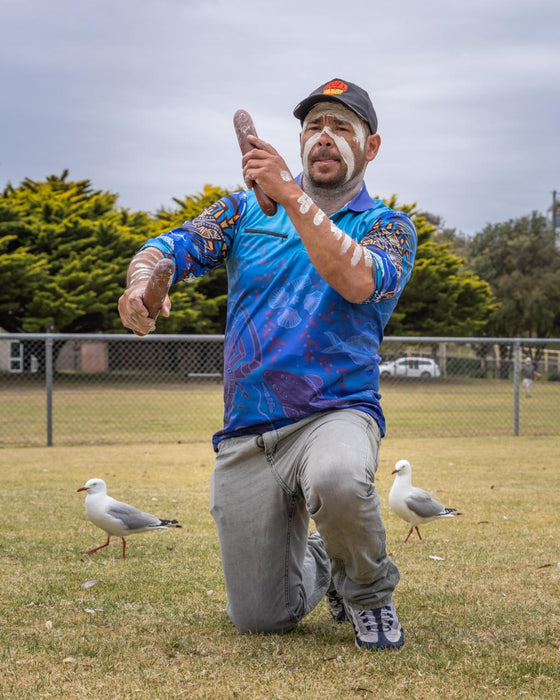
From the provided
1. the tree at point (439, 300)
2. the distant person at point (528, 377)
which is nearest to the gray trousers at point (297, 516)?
the distant person at point (528, 377)

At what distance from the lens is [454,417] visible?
52.4ft

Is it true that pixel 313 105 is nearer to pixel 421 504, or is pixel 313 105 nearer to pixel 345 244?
pixel 345 244

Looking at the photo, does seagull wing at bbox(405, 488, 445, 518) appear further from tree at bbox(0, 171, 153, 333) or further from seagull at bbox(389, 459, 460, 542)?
tree at bbox(0, 171, 153, 333)

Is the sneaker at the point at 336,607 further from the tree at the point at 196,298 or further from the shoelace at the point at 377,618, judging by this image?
the tree at the point at 196,298

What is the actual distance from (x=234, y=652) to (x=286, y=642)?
0.76 ft

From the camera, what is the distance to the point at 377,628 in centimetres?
315

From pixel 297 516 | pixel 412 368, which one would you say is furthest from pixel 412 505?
pixel 412 368

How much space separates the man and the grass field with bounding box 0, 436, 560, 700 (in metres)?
0.24

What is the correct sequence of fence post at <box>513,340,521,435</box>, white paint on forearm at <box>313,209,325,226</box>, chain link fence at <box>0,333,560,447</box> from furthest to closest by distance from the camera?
chain link fence at <box>0,333,560,447</box> → fence post at <box>513,340,521,435</box> → white paint on forearm at <box>313,209,325,226</box>

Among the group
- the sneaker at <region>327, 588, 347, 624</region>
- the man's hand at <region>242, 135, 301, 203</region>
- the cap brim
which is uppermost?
the cap brim

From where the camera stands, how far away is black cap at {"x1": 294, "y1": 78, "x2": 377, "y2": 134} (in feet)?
10.9

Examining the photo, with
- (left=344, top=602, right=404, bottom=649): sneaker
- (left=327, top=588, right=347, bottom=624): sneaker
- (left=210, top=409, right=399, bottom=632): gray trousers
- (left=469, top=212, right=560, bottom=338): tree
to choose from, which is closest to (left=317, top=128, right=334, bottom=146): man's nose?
(left=210, top=409, right=399, bottom=632): gray trousers

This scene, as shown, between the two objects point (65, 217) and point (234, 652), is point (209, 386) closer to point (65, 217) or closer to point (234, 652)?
point (234, 652)

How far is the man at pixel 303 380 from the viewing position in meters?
3.04
